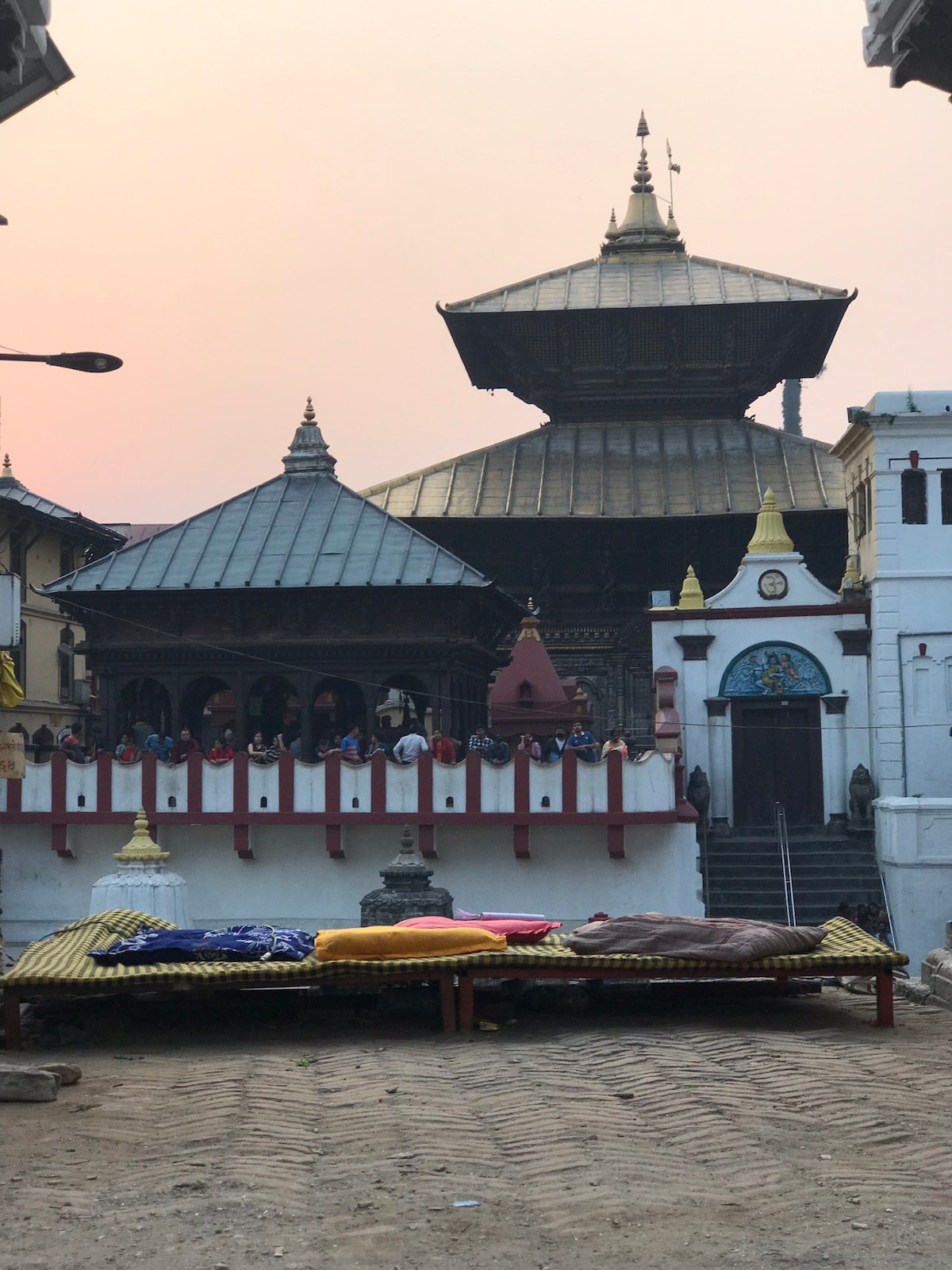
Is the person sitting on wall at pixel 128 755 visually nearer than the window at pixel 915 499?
Yes

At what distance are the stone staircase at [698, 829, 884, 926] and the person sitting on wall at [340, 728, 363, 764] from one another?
6.22 metres

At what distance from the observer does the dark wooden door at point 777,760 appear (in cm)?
2967

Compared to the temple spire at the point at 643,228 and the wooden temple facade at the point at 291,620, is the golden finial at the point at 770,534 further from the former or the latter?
the temple spire at the point at 643,228

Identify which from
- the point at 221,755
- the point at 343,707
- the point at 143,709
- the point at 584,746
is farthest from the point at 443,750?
the point at 143,709

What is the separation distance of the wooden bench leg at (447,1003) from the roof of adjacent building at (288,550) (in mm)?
16250

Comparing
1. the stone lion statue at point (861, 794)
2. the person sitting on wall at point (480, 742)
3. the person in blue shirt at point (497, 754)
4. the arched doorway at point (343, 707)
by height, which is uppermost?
the arched doorway at point (343, 707)

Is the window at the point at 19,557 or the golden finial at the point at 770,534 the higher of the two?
the window at the point at 19,557

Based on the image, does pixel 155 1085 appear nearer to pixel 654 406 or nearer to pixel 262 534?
pixel 262 534

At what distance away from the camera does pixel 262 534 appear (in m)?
32.1

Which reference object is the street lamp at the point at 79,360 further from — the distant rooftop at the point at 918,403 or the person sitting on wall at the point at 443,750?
the distant rooftop at the point at 918,403

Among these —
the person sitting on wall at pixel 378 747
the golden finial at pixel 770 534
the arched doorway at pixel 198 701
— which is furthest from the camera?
the arched doorway at pixel 198 701

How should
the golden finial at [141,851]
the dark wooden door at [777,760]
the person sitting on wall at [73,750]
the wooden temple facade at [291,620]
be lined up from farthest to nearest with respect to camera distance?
the wooden temple facade at [291,620]
the dark wooden door at [777,760]
the person sitting on wall at [73,750]
the golden finial at [141,851]

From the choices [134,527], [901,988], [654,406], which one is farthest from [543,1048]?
[134,527]

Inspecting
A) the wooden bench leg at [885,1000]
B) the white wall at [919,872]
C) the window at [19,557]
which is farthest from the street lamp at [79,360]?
the window at [19,557]
